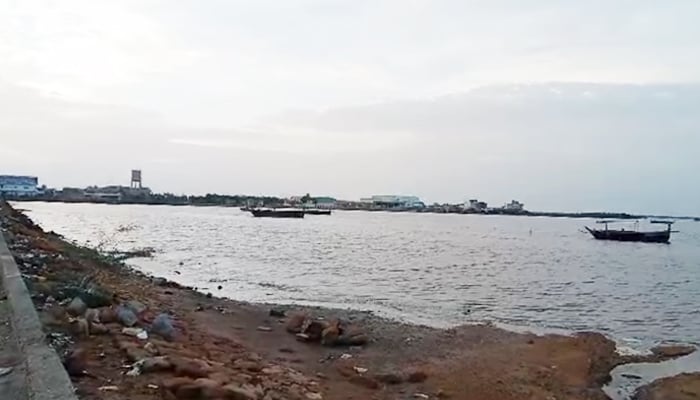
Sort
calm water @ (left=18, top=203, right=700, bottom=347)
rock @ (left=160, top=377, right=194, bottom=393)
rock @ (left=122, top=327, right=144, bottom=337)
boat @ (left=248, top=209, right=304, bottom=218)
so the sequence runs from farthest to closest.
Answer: boat @ (left=248, top=209, right=304, bottom=218) → calm water @ (left=18, top=203, right=700, bottom=347) → rock @ (left=122, top=327, right=144, bottom=337) → rock @ (left=160, top=377, right=194, bottom=393)

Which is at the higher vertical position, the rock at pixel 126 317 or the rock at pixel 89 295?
the rock at pixel 89 295

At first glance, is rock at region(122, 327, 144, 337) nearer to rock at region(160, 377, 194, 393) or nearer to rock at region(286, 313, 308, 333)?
rock at region(160, 377, 194, 393)

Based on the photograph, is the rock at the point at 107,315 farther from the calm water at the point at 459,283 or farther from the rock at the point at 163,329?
the calm water at the point at 459,283

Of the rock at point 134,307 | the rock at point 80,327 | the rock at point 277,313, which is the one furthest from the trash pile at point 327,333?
the rock at point 80,327

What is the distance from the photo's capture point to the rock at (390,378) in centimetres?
1046

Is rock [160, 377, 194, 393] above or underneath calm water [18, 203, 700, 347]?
above

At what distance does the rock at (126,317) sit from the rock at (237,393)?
3.06 meters

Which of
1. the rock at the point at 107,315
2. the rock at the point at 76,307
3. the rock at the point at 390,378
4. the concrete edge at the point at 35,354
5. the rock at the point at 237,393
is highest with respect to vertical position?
the concrete edge at the point at 35,354

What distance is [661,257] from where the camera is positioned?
5450 cm

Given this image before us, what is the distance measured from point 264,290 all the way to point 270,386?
1688 cm

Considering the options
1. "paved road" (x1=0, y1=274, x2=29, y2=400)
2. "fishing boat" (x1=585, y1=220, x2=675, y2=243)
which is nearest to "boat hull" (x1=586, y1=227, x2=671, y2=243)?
"fishing boat" (x1=585, y1=220, x2=675, y2=243)

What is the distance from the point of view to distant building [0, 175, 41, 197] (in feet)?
439

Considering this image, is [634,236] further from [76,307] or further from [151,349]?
[151,349]

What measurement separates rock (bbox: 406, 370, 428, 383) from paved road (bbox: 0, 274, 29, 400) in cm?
621
